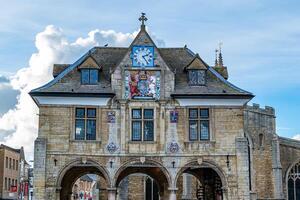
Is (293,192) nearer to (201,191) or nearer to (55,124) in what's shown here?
(201,191)

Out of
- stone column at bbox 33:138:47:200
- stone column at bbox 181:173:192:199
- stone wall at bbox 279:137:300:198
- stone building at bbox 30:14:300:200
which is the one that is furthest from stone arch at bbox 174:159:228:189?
stone wall at bbox 279:137:300:198

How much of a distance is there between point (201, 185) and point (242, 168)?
7737mm

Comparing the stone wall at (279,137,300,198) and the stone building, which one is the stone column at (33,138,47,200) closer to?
the stone building

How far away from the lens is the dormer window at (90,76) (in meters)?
35.9

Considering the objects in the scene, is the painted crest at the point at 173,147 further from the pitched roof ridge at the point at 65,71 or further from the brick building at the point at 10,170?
the brick building at the point at 10,170

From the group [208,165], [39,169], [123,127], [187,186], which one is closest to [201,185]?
[187,186]

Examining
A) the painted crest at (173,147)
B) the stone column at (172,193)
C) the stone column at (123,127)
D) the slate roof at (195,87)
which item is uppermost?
the slate roof at (195,87)

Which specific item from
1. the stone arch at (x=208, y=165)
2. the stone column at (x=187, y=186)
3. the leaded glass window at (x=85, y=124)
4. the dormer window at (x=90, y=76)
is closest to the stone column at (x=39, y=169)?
the leaded glass window at (x=85, y=124)

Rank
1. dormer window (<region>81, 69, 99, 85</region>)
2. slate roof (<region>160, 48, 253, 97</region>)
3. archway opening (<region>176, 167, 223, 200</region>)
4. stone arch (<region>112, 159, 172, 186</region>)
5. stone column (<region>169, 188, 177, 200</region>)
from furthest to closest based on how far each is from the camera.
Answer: archway opening (<region>176, 167, 223, 200</region>) < dormer window (<region>81, 69, 99, 85</region>) < slate roof (<region>160, 48, 253, 97</region>) < stone arch (<region>112, 159, 172, 186</region>) < stone column (<region>169, 188, 177, 200</region>)

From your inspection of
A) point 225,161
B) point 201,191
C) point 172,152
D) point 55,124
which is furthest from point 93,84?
point 201,191

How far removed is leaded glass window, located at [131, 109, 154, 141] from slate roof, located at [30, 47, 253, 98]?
6.15ft

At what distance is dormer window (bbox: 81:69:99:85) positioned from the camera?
35.9 m

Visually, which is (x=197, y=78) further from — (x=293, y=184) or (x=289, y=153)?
(x=293, y=184)

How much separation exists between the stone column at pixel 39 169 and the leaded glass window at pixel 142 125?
5.33 m
